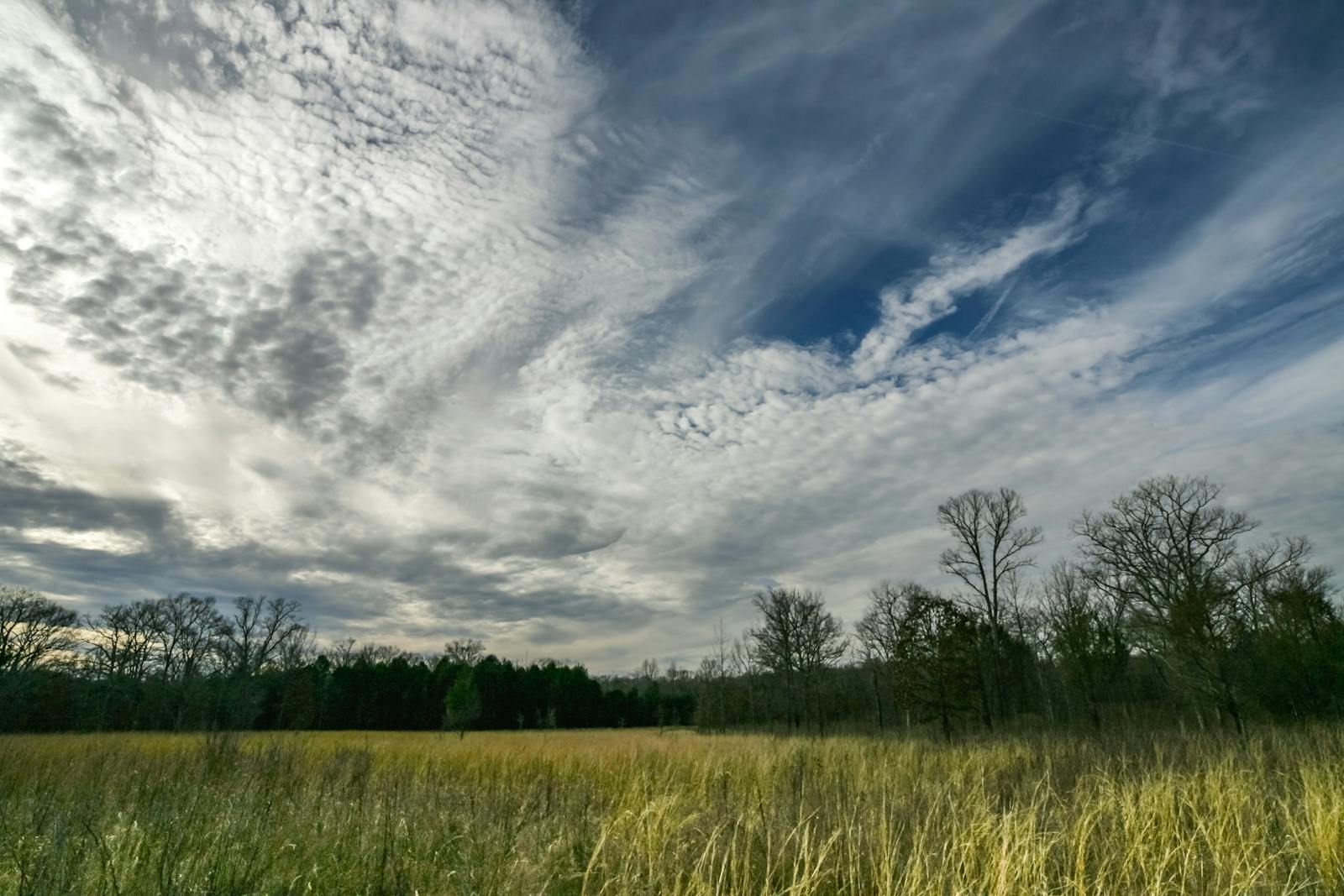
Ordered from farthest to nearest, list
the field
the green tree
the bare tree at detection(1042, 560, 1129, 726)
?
the green tree
the bare tree at detection(1042, 560, 1129, 726)
the field

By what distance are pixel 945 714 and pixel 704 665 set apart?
40.4 m

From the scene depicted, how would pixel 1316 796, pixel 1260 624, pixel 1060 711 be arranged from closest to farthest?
pixel 1316 796 < pixel 1260 624 < pixel 1060 711

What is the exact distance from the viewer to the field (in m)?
3.71

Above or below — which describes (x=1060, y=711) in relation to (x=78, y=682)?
below

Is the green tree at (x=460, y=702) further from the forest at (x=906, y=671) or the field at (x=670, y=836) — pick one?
the field at (x=670, y=836)

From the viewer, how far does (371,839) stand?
4984 mm

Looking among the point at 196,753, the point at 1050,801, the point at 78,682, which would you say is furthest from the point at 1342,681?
the point at 78,682

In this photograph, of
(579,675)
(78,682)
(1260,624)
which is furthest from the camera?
(579,675)

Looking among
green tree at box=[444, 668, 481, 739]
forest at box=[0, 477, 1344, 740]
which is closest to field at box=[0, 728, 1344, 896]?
forest at box=[0, 477, 1344, 740]

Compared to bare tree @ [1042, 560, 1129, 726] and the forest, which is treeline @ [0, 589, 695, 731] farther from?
bare tree @ [1042, 560, 1129, 726]

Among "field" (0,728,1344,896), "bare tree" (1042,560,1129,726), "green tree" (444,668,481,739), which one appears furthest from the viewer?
"green tree" (444,668,481,739)

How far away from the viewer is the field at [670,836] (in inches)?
146

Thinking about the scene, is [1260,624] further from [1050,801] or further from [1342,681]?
[1050,801]

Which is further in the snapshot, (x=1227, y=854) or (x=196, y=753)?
(x=196, y=753)
